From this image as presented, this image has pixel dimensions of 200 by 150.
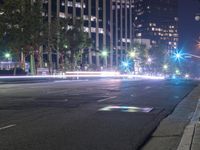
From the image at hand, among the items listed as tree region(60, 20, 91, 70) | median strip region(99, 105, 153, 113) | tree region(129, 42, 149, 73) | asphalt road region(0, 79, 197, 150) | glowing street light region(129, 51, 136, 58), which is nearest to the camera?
asphalt road region(0, 79, 197, 150)

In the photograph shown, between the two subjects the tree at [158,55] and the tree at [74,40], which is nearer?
the tree at [74,40]

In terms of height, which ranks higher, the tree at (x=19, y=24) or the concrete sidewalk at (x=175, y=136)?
the tree at (x=19, y=24)

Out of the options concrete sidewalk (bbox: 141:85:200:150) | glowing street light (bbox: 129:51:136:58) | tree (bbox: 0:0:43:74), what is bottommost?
concrete sidewalk (bbox: 141:85:200:150)

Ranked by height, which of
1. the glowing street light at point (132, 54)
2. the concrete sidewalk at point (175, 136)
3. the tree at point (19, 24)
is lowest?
the concrete sidewalk at point (175, 136)

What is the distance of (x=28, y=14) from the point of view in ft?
246

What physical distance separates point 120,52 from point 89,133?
16511 cm

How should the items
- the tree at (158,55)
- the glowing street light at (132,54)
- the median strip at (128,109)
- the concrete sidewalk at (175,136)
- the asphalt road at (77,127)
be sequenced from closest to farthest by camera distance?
the concrete sidewalk at (175,136), the asphalt road at (77,127), the median strip at (128,109), the glowing street light at (132,54), the tree at (158,55)

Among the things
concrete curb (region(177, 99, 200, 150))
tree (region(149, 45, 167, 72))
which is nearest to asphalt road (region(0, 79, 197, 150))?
concrete curb (region(177, 99, 200, 150))

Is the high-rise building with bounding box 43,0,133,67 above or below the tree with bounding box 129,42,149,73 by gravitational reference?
above

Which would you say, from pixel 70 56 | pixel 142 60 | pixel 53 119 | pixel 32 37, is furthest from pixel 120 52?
pixel 53 119

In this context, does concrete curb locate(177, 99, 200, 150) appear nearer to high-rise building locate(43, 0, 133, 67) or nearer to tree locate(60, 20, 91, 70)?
tree locate(60, 20, 91, 70)

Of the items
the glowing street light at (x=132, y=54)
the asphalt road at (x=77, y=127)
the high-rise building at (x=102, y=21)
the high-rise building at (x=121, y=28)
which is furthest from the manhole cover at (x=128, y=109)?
the high-rise building at (x=121, y=28)

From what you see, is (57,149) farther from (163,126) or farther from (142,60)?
(142,60)

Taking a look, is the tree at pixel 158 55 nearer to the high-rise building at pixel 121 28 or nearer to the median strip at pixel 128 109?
the high-rise building at pixel 121 28
